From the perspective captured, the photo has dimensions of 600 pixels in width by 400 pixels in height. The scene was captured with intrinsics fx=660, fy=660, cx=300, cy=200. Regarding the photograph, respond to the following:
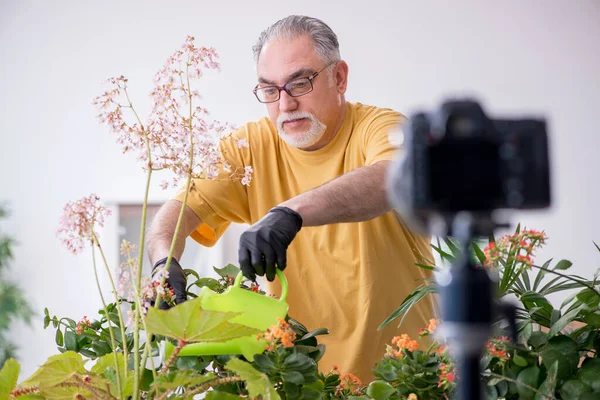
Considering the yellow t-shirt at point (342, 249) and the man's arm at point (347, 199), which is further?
the yellow t-shirt at point (342, 249)

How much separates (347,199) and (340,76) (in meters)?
0.69

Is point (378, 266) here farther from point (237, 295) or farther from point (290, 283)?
point (237, 295)

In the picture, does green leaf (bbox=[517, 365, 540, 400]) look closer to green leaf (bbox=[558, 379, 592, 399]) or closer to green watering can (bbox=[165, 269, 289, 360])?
green leaf (bbox=[558, 379, 592, 399])

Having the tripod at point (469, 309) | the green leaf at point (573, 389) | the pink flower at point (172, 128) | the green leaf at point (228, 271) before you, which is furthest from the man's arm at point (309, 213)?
the tripod at point (469, 309)

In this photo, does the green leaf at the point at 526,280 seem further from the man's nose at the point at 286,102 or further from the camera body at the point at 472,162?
the man's nose at the point at 286,102

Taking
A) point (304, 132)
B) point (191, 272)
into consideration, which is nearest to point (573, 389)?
point (191, 272)

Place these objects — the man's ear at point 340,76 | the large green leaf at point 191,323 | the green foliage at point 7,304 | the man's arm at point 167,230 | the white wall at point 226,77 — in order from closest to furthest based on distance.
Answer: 1. the large green leaf at point 191,323
2. the man's arm at point 167,230
3. the man's ear at point 340,76
4. the white wall at point 226,77
5. the green foliage at point 7,304

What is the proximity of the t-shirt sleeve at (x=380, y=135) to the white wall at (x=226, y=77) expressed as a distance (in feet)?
7.95

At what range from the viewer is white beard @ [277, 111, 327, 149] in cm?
178

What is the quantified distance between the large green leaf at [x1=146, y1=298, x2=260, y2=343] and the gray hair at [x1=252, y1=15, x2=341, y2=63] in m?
1.17

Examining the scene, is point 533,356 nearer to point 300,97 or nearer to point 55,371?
point 55,371

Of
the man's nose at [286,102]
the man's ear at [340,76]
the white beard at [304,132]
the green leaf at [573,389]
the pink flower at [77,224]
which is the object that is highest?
the man's ear at [340,76]

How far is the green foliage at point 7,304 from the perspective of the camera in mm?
4227

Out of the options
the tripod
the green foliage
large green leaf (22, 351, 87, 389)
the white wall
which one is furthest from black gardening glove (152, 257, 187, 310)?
the green foliage
